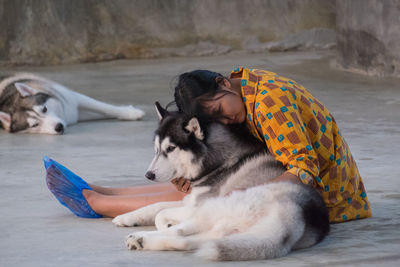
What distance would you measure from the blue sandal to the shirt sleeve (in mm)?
Answer: 1061

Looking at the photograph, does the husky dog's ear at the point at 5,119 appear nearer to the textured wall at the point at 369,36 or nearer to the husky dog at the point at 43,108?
the husky dog at the point at 43,108

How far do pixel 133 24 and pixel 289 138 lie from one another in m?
9.57

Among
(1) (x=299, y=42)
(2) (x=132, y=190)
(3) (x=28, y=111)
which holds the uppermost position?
(2) (x=132, y=190)

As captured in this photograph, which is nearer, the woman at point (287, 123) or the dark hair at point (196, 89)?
the woman at point (287, 123)

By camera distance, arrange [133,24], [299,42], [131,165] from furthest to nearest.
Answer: [299,42] < [133,24] < [131,165]

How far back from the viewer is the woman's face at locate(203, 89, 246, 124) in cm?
317

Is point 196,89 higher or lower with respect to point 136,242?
higher

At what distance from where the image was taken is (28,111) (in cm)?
675

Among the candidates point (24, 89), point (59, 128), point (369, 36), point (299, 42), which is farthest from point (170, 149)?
point (299, 42)

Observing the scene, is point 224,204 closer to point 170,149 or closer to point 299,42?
point 170,149

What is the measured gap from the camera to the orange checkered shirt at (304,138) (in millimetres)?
3010

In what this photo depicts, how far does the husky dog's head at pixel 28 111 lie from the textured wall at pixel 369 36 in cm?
434

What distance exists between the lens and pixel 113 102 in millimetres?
8219

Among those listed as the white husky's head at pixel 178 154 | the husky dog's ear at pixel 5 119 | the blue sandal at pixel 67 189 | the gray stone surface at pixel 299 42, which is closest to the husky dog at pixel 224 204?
the white husky's head at pixel 178 154
